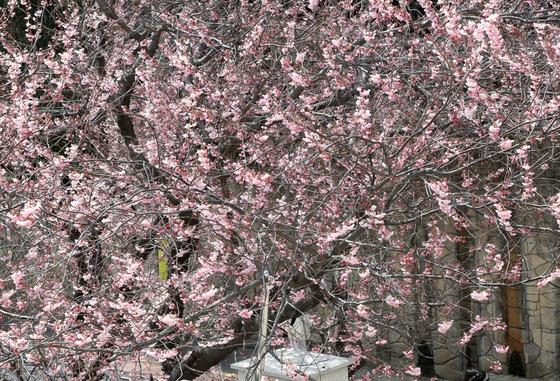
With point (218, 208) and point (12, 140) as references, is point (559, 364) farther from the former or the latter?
point (12, 140)

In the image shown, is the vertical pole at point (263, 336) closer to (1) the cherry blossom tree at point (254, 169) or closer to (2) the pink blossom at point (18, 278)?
(1) the cherry blossom tree at point (254, 169)

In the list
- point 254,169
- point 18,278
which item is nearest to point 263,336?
point 18,278

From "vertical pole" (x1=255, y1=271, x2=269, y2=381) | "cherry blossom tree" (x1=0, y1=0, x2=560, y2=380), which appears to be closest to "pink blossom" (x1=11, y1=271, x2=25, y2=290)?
"cherry blossom tree" (x1=0, y1=0, x2=560, y2=380)

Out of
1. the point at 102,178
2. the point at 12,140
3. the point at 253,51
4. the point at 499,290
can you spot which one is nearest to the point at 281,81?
the point at 253,51

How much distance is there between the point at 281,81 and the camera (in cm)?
715

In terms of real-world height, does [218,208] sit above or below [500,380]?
above

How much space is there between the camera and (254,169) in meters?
7.10

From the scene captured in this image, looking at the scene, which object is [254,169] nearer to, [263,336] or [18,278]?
[18,278]

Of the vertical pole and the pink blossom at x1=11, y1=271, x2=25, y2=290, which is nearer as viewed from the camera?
the vertical pole

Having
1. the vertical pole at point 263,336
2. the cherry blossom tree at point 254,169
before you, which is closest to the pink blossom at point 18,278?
the cherry blossom tree at point 254,169

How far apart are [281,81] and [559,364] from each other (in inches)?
239

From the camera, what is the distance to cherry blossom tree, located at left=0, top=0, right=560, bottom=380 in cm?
521

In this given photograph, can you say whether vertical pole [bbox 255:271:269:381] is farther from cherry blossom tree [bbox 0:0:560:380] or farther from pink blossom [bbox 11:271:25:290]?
pink blossom [bbox 11:271:25:290]

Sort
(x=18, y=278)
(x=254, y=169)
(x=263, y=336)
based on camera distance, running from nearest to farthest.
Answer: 1. (x=263, y=336)
2. (x=18, y=278)
3. (x=254, y=169)
